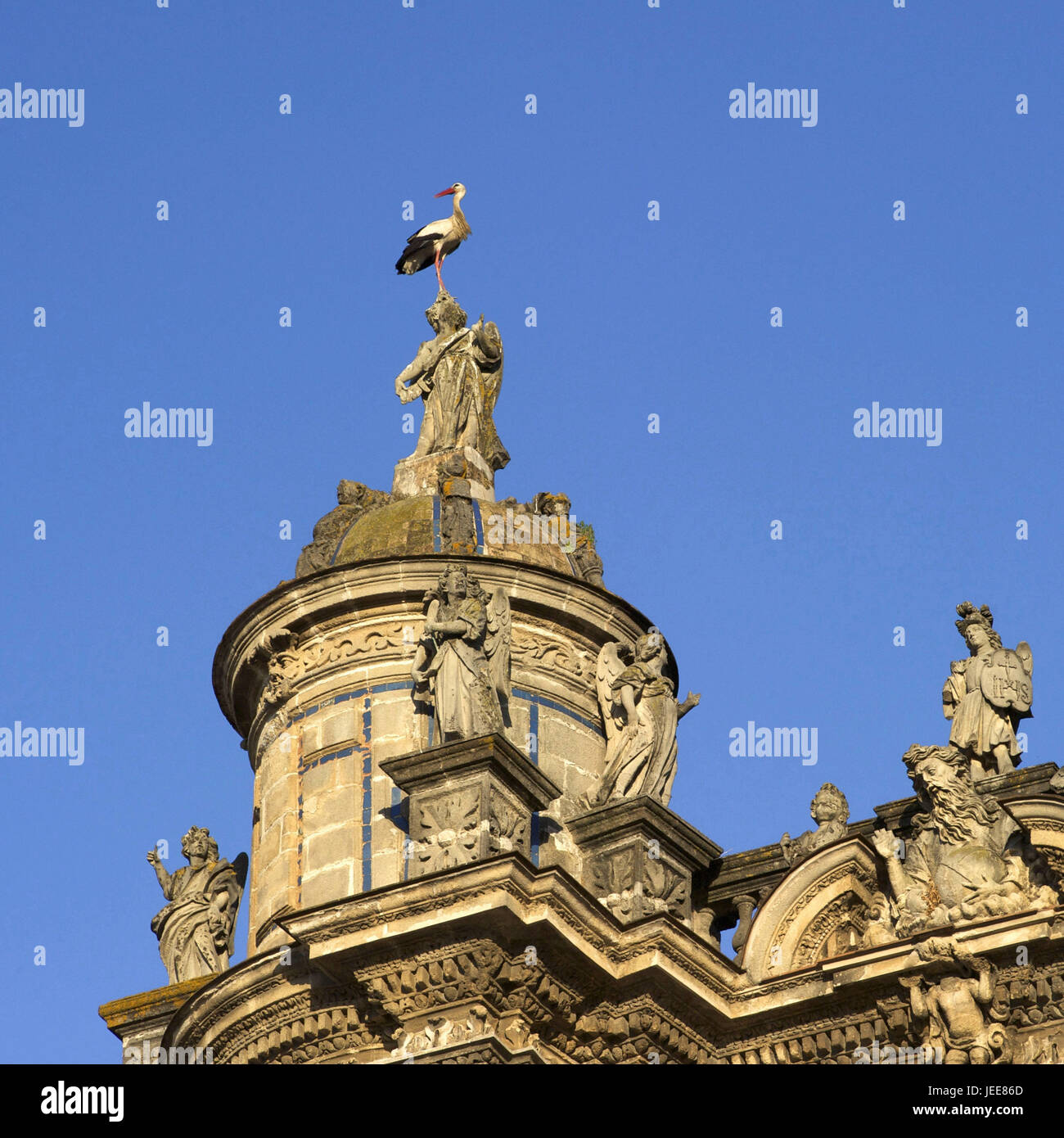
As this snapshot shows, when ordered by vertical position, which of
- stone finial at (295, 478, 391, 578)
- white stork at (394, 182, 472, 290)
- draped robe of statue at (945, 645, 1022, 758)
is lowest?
draped robe of statue at (945, 645, 1022, 758)

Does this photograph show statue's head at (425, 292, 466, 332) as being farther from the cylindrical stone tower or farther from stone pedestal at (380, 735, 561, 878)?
stone pedestal at (380, 735, 561, 878)

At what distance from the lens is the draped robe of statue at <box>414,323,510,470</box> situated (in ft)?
111

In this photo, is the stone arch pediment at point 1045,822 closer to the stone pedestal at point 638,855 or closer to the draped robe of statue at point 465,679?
the stone pedestal at point 638,855

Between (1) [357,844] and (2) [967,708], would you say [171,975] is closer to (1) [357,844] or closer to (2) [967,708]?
(1) [357,844]

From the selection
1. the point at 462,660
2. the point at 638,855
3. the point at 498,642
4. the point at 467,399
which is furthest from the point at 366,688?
the point at 467,399

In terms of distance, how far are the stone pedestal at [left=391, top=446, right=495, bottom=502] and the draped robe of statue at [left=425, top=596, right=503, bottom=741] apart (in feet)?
11.8

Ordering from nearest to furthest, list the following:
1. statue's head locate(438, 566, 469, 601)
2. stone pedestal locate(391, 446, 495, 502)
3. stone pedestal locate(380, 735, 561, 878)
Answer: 1. stone pedestal locate(380, 735, 561, 878)
2. statue's head locate(438, 566, 469, 601)
3. stone pedestal locate(391, 446, 495, 502)

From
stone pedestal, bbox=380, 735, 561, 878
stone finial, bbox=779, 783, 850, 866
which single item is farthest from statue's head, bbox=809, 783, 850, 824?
stone pedestal, bbox=380, 735, 561, 878

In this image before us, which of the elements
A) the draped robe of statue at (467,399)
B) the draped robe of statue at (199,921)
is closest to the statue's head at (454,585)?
the draped robe of statue at (199,921)

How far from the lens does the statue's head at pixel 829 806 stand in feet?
96.5

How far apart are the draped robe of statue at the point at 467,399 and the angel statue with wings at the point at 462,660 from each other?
4025 mm

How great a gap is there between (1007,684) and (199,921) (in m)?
8.75
